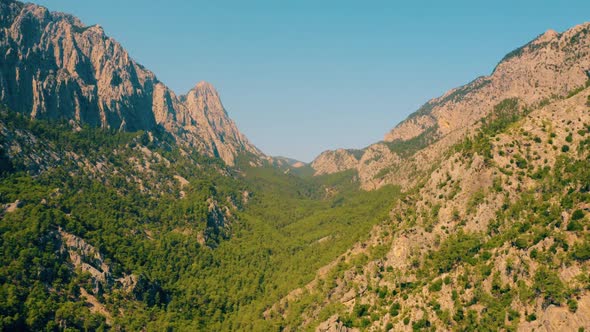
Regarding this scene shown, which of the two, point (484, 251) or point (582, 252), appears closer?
point (582, 252)

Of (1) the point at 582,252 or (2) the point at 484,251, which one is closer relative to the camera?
(1) the point at 582,252

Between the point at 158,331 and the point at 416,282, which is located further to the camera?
the point at 158,331

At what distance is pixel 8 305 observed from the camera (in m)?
128

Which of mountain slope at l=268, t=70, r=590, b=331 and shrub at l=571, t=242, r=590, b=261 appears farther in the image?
mountain slope at l=268, t=70, r=590, b=331

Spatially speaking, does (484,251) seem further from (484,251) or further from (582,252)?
(582,252)

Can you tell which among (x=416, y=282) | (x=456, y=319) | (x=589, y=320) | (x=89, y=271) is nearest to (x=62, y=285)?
(x=89, y=271)

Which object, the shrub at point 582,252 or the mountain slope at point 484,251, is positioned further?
the mountain slope at point 484,251

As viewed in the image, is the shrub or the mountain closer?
the shrub

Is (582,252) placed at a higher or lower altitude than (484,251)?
lower

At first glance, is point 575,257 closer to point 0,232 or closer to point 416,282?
point 416,282

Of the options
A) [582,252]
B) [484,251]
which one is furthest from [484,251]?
[582,252]

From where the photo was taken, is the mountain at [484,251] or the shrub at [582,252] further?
the mountain at [484,251]

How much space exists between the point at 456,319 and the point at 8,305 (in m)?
132

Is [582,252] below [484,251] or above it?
below
